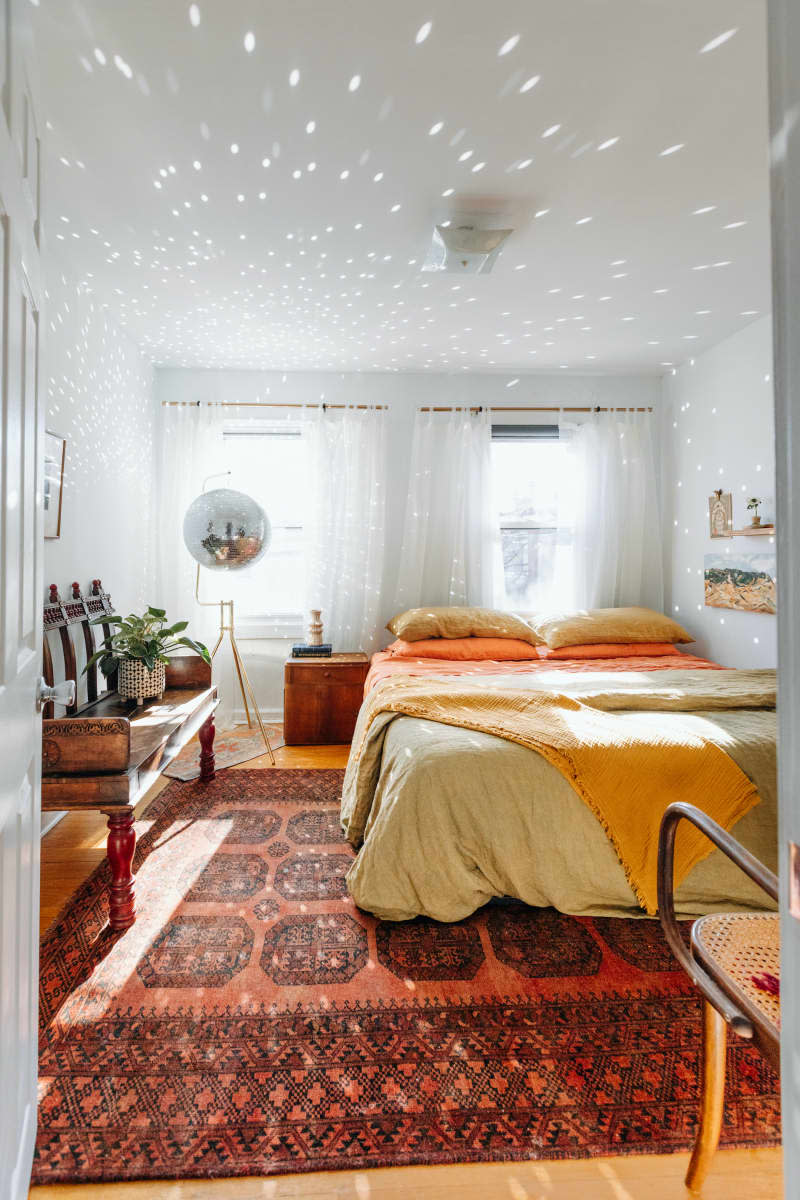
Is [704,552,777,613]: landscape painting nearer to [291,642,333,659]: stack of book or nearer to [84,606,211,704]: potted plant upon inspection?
[291,642,333,659]: stack of book

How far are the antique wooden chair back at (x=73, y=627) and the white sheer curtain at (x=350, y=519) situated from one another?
1585 millimetres

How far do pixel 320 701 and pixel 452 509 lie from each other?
165 centimetres

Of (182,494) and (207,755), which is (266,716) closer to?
(207,755)

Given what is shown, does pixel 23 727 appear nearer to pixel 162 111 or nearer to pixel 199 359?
pixel 162 111

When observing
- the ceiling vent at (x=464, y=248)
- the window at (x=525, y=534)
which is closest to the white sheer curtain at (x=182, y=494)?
the window at (x=525, y=534)

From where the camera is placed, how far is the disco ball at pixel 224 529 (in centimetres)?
366

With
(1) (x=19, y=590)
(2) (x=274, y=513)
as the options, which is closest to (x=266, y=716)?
(2) (x=274, y=513)

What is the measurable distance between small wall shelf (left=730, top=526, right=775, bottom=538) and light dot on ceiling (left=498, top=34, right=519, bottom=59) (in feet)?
8.18

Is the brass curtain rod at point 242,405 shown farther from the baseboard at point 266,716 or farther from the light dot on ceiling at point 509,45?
the light dot on ceiling at point 509,45

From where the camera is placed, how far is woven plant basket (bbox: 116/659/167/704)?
2807 millimetres

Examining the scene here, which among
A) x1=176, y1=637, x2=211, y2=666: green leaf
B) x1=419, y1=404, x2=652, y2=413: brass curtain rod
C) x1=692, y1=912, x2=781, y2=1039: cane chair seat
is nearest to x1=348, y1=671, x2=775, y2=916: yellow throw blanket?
x1=692, y1=912, x2=781, y2=1039: cane chair seat

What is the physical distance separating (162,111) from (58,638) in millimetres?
2036

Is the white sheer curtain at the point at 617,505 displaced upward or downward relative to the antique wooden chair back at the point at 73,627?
upward

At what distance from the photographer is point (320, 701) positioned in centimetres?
405
